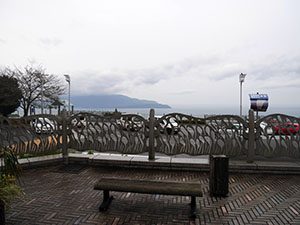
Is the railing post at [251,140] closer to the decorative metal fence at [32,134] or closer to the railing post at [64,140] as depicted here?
the railing post at [64,140]

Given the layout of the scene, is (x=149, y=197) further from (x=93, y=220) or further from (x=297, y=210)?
(x=297, y=210)

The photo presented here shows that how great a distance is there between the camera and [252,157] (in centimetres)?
689

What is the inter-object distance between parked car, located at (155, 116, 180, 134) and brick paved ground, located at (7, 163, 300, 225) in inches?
53.6

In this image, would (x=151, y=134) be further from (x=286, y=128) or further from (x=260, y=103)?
(x=260, y=103)

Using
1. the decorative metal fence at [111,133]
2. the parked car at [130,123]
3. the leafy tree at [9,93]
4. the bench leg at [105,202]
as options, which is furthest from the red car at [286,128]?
the leafy tree at [9,93]

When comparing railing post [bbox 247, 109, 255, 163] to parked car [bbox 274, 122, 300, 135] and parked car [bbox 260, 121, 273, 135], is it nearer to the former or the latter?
parked car [bbox 260, 121, 273, 135]

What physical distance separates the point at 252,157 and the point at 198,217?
3449mm

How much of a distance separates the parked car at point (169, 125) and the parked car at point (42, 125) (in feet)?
10.2

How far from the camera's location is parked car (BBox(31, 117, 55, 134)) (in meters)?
7.40

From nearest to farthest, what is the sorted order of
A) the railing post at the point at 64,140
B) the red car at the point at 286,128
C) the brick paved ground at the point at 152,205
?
1. the brick paved ground at the point at 152,205
2. the red car at the point at 286,128
3. the railing post at the point at 64,140

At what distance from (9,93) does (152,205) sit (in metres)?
24.8

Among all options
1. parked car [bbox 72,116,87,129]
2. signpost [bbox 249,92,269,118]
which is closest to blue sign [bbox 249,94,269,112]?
signpost [bbox 249,92,269,118]

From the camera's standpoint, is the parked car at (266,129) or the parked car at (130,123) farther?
the parked car at (130,123)

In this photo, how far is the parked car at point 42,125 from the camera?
24.3 ft
